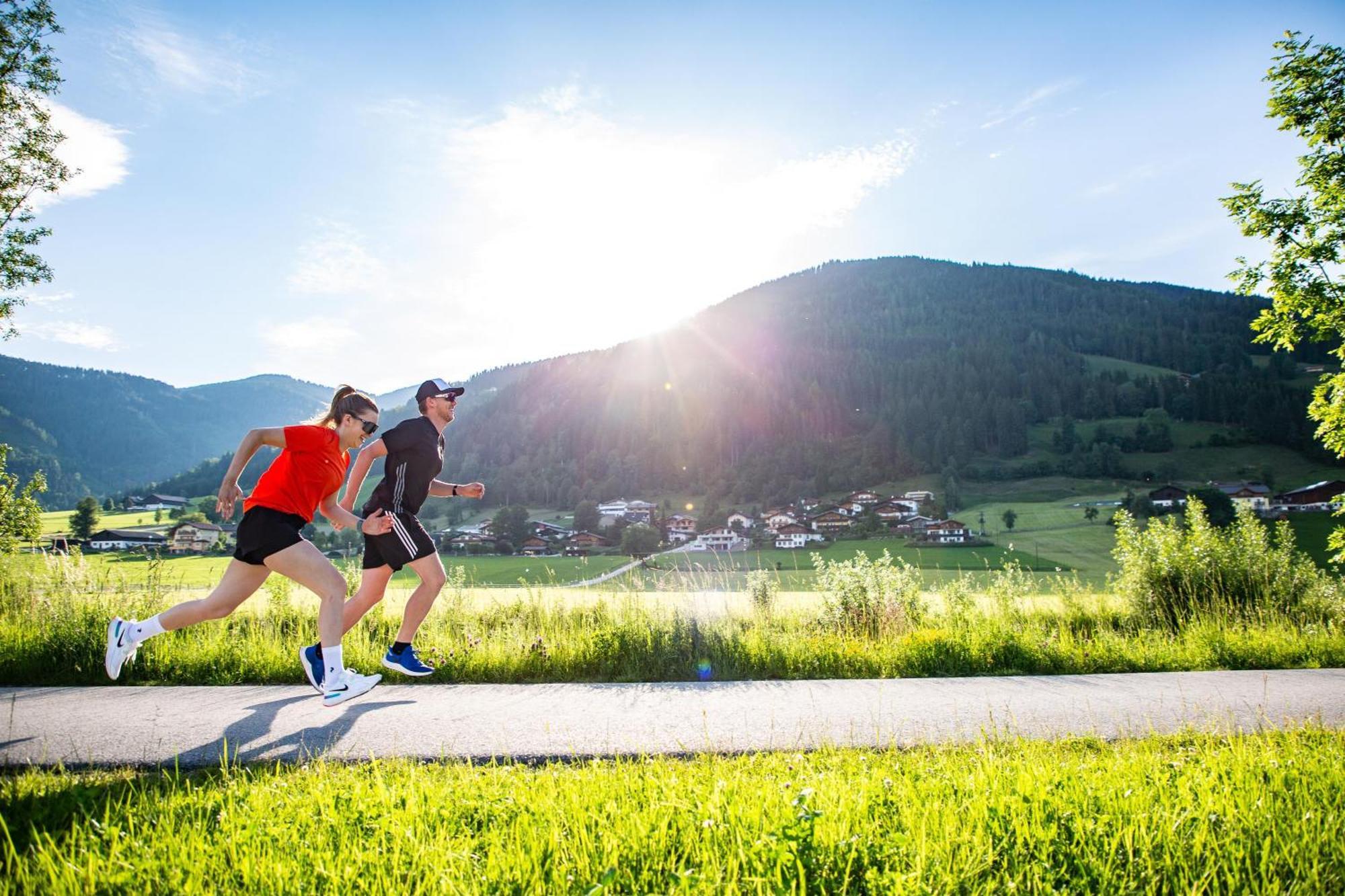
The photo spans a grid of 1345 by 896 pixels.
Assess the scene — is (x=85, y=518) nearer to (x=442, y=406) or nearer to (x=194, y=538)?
(x=194, y=538)

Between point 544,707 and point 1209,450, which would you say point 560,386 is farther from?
point 544,707

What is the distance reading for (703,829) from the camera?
2.41 m

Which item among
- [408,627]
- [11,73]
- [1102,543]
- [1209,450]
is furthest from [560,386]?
[408,627]

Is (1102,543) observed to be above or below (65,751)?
below

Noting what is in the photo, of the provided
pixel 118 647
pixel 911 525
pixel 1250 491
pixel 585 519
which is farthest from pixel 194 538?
pixel 1250 491

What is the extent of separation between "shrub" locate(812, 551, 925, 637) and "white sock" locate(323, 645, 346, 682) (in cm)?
536

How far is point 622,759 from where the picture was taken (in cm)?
354

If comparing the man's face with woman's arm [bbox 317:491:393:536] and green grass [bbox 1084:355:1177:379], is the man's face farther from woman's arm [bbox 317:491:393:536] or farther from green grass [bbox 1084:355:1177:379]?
green grass [bbox 1084:355:1177:379]

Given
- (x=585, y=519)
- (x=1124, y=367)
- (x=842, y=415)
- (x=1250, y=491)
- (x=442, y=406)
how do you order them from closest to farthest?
(x=442, y=406) < (x=1250, y=491) < (x=585, y=519) < (x=842, y=415) < (x=1124, y=367)

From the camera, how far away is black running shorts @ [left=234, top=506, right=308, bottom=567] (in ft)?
15.2

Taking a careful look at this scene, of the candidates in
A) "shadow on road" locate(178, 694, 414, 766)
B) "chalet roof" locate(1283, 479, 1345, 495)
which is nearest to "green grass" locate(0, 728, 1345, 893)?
"shadow on road" locate(178, 694, 414, 766)

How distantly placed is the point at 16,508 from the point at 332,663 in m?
15.3

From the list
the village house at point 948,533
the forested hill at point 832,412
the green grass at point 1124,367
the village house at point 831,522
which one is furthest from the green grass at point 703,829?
the green grass at point 1124,367

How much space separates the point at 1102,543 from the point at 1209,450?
79903 mm
